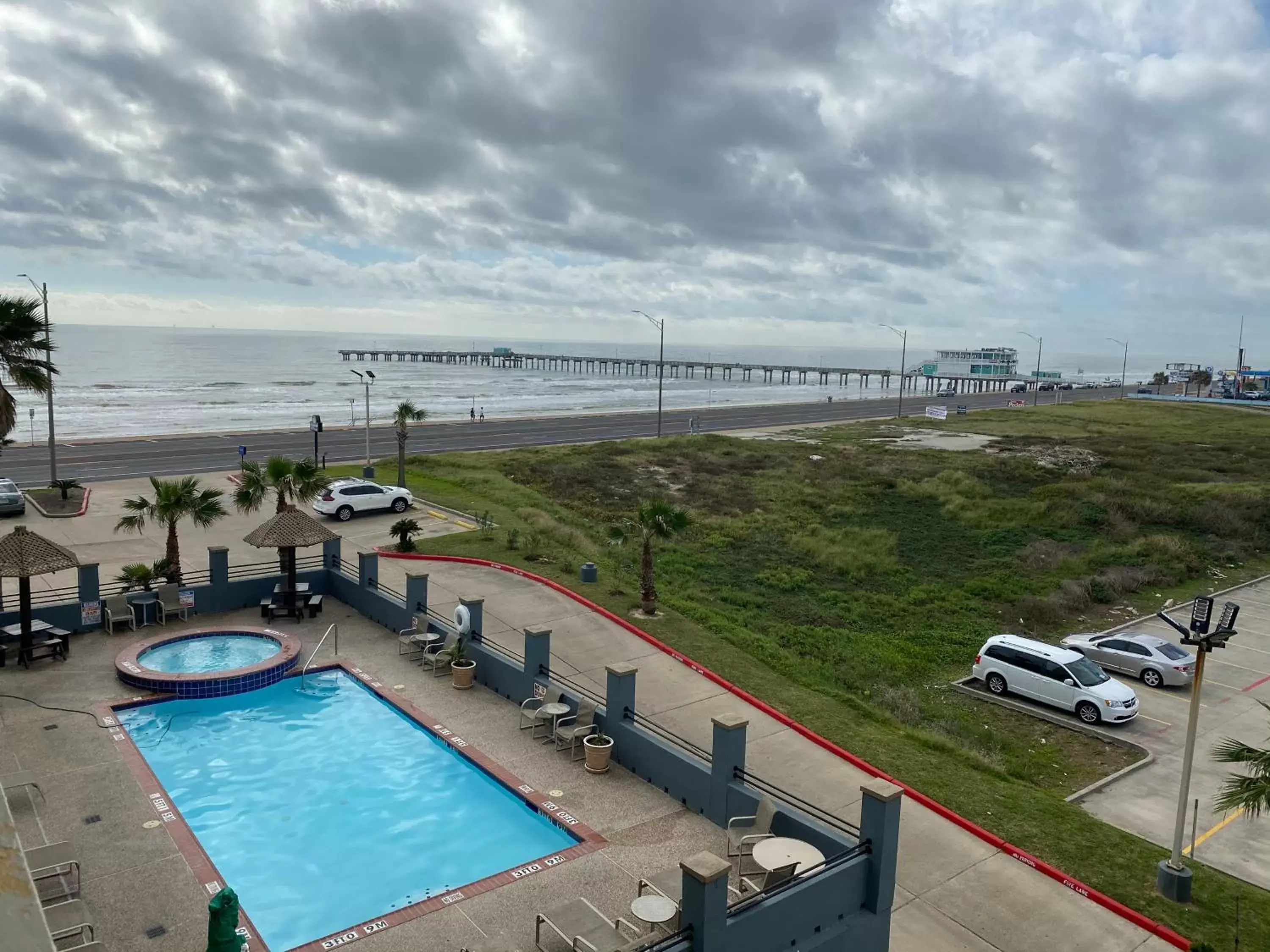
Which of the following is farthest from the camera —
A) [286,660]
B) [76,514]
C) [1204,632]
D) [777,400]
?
[777,400]

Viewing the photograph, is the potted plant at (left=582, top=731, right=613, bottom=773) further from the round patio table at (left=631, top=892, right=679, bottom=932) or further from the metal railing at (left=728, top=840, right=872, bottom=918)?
the round patio table at (left=631, top=892, right=679, bottom=932)

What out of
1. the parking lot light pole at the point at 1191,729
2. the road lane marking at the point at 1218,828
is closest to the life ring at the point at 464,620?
the parking lot light pole at the point at 1191,729

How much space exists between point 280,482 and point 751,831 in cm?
1830

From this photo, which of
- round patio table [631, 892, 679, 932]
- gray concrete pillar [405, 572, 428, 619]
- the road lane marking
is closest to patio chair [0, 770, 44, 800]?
gray concrete pillar [405, 572, 428, 619]

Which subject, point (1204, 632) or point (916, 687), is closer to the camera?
point (1204, 632)

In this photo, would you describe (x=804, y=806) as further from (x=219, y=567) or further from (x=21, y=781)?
(x=219, y=567)

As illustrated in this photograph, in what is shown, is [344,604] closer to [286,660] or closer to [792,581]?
[286,660]

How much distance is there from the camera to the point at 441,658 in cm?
1920

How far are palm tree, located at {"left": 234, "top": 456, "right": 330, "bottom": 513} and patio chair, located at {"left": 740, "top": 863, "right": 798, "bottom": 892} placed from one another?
17.7 metres

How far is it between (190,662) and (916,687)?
677 inches

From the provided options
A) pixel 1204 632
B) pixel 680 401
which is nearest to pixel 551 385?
pixel 680 401

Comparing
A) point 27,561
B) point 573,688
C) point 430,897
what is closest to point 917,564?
point 573,688

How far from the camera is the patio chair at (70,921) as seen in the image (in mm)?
9945

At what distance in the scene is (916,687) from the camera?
2266cm
